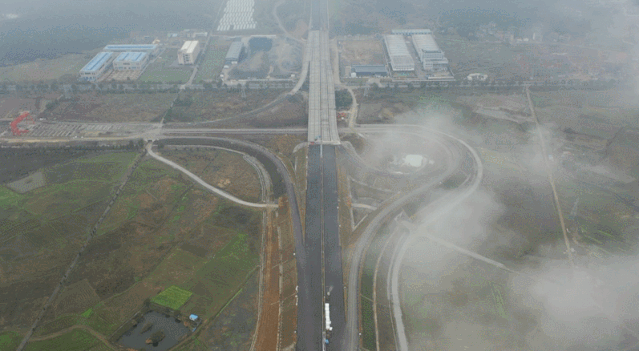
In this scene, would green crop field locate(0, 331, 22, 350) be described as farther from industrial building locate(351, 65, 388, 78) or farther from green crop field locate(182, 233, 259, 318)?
industrial building locate(351, 65, 388, 78)

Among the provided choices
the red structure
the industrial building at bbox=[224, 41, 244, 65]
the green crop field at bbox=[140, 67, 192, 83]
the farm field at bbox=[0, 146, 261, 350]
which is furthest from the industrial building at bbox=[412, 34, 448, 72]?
the red structure

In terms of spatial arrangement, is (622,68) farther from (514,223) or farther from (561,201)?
(514,223)

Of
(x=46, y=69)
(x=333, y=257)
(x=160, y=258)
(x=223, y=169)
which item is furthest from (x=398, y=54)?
(x=46, y=69)

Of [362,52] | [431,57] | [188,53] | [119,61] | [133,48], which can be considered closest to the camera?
[119,61]

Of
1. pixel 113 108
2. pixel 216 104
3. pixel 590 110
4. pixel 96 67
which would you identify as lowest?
pixel 590 110

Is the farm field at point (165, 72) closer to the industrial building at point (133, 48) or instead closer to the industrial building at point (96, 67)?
the industrial building at point (133, 48)

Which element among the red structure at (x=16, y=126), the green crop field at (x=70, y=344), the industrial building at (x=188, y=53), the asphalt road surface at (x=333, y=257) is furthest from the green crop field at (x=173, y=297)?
the industrial building at (x=188, y=53)

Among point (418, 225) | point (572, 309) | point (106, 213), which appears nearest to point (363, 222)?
point (418, 225)

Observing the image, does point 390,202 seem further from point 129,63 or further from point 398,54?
point 129,63
